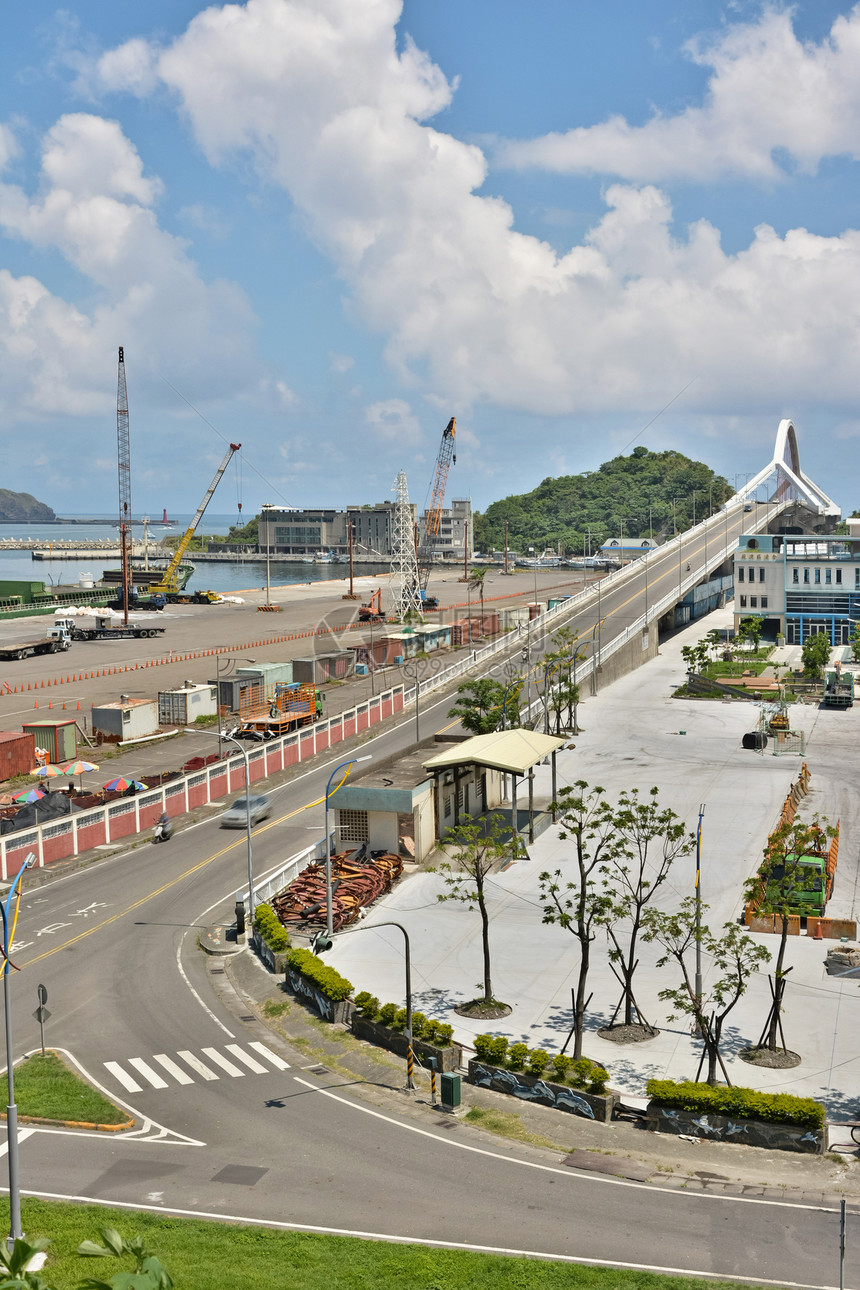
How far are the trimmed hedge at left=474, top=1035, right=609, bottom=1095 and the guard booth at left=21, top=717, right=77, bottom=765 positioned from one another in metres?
47.2

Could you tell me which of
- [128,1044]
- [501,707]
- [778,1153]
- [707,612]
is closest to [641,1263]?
[778,1153]

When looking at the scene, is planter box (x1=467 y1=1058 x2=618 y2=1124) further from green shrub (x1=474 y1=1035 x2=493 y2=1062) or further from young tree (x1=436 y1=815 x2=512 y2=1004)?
young tree (x1=436 y1=815 x2=512 y2=1004)

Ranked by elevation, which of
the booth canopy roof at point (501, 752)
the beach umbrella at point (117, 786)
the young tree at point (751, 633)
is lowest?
the beach umbrella at point (117, 786)

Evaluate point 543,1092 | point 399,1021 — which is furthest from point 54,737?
point 543,1092

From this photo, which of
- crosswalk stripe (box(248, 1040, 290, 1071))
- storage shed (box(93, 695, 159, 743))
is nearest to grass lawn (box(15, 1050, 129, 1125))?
crosswalk stripe (box(248, 1040, 290, 1071))

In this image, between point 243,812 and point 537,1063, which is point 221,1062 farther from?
point 243,812

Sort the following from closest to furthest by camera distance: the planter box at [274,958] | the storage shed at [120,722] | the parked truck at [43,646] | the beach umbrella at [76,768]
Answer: the planter box at [274,958] → the beach umbrella at [76,768] → the storage shed at [120,722] → the parked truck at [43,646]

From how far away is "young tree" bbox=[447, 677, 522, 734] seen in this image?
229 feet

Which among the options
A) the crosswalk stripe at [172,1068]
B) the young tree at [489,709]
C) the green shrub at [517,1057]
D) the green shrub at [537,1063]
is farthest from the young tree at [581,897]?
the young tree at [489,709]

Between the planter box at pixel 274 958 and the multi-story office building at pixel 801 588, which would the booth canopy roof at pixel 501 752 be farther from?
the multi-story office building at pixel 801 588

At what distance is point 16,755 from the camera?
2808 inches

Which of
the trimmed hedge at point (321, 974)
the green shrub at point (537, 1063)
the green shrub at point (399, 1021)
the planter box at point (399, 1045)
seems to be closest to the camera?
the green shrub at point (537, 1063)

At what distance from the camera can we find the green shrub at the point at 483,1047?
33125 millimetres

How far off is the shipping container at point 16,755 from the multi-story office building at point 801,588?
8205cm
